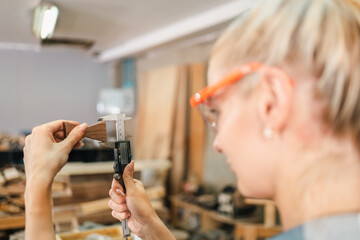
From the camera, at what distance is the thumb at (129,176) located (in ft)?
2.83

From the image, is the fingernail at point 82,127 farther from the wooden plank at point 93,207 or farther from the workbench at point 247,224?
the workbench at point 247,224

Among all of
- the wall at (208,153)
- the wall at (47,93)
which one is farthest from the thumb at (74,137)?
the wall at (47,93)

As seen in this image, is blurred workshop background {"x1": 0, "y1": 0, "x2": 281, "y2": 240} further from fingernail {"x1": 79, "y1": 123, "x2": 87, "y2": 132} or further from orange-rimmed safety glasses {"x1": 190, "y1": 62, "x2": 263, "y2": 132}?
orange-rimmed safety glasses {"x1": 190, "y1": 62, "x2": 263, "y2": 132}

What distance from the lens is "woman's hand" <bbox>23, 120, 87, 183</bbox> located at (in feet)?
2.62

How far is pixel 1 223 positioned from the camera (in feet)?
4.33

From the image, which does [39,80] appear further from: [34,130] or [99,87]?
[34,130]

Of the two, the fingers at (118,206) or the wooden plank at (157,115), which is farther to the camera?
the wooden plank at (157,115)

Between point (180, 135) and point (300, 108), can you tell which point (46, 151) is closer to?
point (300, 108)

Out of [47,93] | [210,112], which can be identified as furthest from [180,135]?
[210,112]

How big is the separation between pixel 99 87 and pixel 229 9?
301 cm

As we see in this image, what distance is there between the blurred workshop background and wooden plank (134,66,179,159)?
0.01 metres

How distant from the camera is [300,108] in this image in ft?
1.74

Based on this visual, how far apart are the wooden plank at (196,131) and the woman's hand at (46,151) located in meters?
3.25

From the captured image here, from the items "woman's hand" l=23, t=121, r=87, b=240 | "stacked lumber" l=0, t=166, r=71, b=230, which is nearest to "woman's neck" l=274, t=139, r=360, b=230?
"woman's hand" l=23, t=121, r=87, b=240
